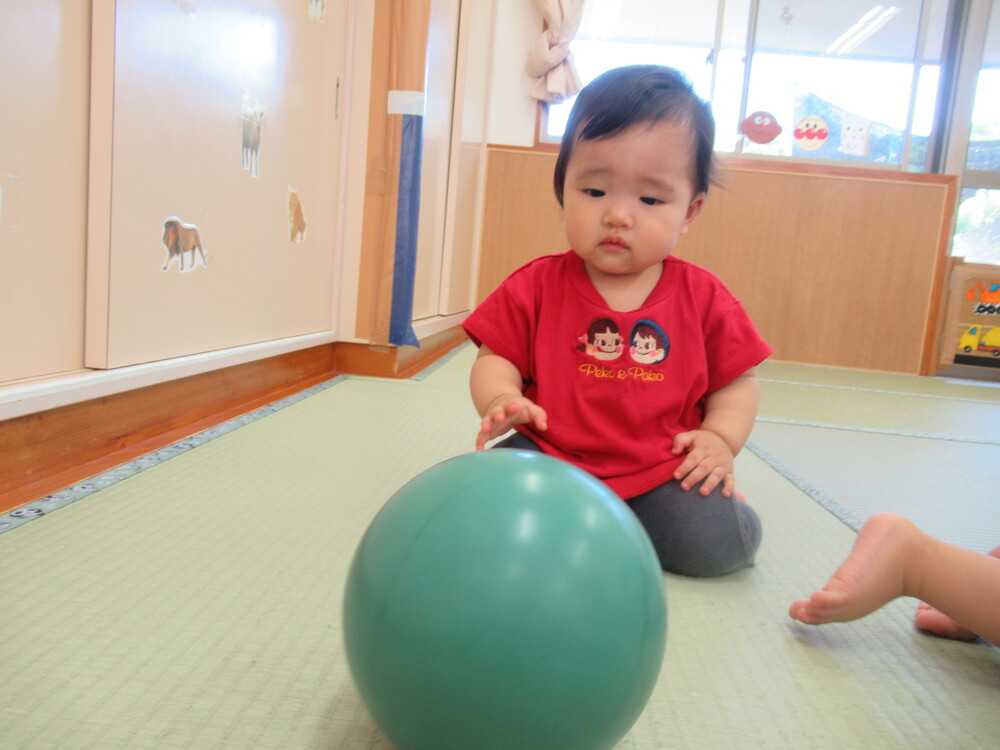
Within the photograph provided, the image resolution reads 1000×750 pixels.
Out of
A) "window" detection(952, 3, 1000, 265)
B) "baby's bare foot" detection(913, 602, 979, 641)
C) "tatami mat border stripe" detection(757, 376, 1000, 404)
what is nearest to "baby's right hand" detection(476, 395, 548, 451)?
"baby's bare foot" detection(913, 602, 979, 641)

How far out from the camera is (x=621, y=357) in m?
0.90

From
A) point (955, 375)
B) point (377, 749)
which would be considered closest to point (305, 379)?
point (377, 749)

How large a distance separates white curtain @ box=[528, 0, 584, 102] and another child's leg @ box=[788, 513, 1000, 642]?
329 centimetres

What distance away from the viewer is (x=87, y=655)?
0.57 metres

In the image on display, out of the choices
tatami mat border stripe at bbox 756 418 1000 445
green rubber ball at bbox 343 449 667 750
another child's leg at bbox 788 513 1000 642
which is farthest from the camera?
tatami mat border stripe at bbox 756 418 1000 445

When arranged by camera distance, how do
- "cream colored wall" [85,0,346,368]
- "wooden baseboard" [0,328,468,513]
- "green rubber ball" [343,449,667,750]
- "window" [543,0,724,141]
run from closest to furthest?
"green rubber ball" [343,449,667,750] < "wooden baseboard" [0,328,468,513] < "cream colored wall" [85,0,346,368] < "window" [543,0,724,141]

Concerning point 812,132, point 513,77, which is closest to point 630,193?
point 513,77

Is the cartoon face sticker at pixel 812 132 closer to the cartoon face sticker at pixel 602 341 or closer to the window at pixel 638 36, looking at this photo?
the window at pixel 638 36

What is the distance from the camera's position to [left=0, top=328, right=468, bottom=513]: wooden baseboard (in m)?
0.87

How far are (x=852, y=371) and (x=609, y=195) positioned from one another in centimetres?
302

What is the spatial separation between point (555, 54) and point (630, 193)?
3.05 meters

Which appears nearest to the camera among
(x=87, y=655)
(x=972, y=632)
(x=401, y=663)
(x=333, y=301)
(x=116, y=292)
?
(x=401, y=663)

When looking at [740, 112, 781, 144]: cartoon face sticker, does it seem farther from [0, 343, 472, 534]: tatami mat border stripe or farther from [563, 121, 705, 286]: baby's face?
[563, 121, 705, 286]: baby's face

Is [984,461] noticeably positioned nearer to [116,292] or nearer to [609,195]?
[609,195]
